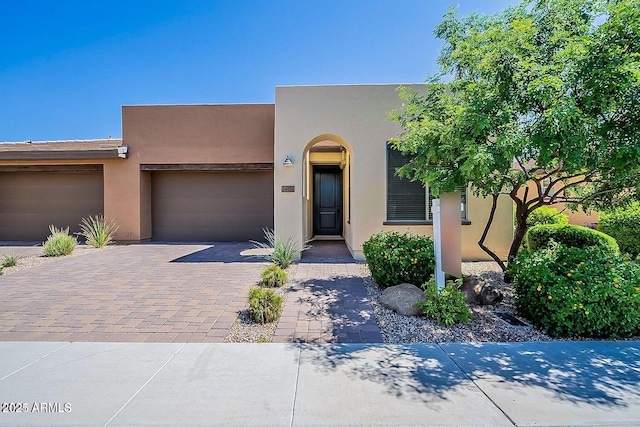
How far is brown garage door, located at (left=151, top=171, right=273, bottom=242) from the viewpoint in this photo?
11.9 meters

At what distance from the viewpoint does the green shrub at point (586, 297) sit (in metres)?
3.57

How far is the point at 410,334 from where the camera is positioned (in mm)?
3846

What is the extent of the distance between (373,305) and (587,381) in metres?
2.58

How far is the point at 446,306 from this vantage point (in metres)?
4.12

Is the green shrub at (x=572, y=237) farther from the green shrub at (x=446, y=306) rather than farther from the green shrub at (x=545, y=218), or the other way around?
the green shrub at (x=446, y=306)

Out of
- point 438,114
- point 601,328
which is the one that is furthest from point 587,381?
point 438,114

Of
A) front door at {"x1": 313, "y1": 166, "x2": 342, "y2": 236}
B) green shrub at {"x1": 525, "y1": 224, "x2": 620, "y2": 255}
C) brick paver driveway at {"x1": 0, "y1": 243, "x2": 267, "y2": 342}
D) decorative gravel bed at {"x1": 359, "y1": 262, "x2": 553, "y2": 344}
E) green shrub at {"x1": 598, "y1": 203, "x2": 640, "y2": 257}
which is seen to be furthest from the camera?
front door at {"x1": 313, "y1": 166, "x2": 342, "y2": 236}

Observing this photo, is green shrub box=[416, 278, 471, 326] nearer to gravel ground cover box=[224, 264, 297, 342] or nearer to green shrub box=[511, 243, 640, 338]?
green shrub box=[511, 243, 640, 338]

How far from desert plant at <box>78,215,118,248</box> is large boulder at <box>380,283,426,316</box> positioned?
973 centimetres

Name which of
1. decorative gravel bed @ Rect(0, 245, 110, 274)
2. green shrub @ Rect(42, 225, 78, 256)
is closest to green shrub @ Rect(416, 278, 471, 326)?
decorative gravel bed @ Rect(0, 245, 110, 274)

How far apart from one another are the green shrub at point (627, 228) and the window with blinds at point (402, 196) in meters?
4.79

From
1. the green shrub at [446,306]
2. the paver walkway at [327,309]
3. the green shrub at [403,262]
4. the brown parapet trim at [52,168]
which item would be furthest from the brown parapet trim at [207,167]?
the green shrub at [446,306]

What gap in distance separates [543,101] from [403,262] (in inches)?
117

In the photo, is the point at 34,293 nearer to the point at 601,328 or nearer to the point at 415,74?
the point at 601,328
